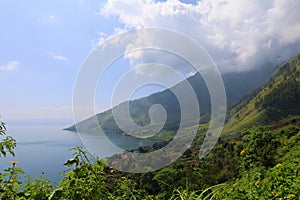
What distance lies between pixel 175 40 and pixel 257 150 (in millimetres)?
7019

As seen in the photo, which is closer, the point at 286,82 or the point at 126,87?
the point at 126,87

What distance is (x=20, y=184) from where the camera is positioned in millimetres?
1801

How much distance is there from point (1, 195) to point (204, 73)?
3978mm

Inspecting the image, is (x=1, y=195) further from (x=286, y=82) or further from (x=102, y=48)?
(x=286, y=82)

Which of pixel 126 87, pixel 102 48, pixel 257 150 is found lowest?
pixel 257 150

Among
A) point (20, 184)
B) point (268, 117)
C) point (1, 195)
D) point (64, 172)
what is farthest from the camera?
point (268, 117)

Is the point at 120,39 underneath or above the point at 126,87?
above

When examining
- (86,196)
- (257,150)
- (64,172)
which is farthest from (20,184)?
(257,150)

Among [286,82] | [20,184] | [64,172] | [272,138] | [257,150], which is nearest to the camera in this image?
[20,184]

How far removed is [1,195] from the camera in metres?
1.64

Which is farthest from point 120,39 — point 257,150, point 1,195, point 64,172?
point 257,150

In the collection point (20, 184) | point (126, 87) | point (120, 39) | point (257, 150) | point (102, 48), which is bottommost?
point (257, 150)

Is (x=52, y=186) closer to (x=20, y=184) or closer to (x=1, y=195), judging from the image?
(x=20, y=184)

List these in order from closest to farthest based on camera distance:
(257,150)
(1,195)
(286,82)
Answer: (1,195) < (257,150) < (286,82)
